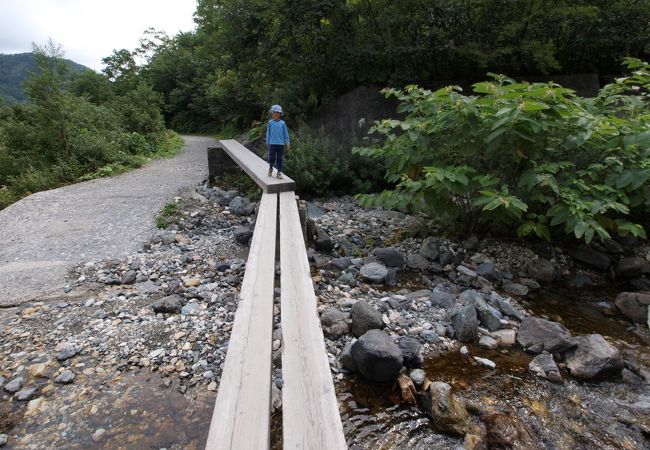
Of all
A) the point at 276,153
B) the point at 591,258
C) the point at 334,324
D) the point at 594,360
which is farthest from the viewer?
the point at 276,153

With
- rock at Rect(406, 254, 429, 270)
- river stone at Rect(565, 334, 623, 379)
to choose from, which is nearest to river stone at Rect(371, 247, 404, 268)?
rock at Rect(406, 254, 429, 270)

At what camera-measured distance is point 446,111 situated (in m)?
4.64

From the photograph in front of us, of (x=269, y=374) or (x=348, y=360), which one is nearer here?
(x=269, y=374)

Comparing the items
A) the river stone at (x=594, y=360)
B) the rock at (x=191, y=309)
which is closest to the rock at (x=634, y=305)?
the river stone at (x=594, y=360)

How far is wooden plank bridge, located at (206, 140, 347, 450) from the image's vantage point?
1598 mm

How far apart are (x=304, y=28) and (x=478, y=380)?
8.81 m

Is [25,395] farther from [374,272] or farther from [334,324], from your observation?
[374,272]

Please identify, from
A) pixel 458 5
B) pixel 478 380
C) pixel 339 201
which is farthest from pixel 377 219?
pixel 458 5

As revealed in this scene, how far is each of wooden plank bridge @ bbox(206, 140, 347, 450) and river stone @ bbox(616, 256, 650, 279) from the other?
4428 millimetres

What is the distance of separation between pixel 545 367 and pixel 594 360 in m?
0.40

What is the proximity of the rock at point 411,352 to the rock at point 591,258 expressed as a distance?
329 cm

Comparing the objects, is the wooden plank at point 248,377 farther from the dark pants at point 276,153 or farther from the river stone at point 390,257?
the dark pants at point 276,153

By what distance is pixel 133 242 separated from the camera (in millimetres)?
5625

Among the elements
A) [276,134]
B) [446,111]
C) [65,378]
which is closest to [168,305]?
[65,378]
